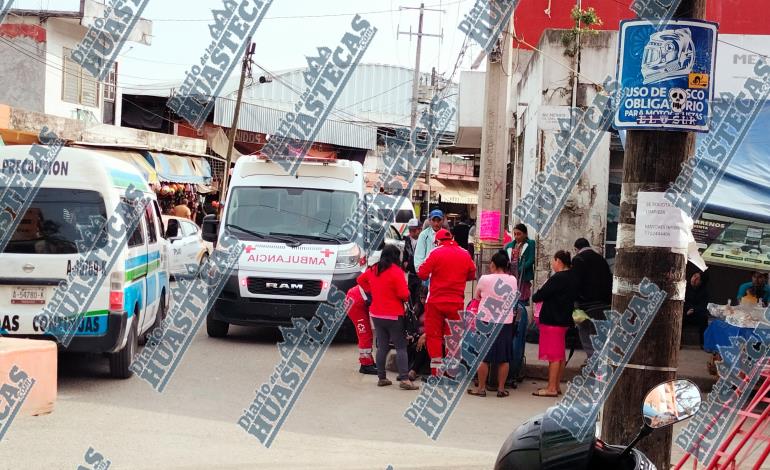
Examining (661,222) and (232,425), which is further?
(232,425)

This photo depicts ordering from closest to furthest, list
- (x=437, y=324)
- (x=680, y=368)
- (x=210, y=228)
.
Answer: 1. (x=437, y=324)
2. (x=680, y=368)
3. (x=210, y=228)

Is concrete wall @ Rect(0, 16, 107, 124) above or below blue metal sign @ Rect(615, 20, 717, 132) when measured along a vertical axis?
above

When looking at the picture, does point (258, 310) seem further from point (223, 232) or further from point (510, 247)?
point (510, 247)

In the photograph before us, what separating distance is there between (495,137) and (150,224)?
4.95 meters

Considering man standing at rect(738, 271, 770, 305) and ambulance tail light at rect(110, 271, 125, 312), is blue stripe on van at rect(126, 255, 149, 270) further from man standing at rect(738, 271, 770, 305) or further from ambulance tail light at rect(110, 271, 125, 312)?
man standing at rect(738, 271, 770, 305)

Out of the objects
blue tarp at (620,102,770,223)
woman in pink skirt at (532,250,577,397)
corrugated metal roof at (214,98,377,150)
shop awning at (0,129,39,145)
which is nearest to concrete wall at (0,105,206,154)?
shop awning at (0,129,39,145)

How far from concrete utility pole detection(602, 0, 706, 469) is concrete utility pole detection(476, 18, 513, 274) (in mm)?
8298

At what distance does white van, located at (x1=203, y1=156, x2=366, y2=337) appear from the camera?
1312 cm

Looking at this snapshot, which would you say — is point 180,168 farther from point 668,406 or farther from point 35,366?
point 668,406

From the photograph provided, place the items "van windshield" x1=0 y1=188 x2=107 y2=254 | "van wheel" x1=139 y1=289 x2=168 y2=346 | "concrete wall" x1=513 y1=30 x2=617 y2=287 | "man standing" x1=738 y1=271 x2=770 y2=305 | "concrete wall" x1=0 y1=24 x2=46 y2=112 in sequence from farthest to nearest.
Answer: "concrete wall" x1=0 y1=24 x2=46 y2=112
"concrete wall" x1=513 y1=30 x2=617 y2=287
"van wheel" x1=139 y1=289 x2=168 y2=346
"man standing" x1=738 y1=271 x2=770 y2=305
"van windshield" x1=0 y1=188 x2=107 y2=254

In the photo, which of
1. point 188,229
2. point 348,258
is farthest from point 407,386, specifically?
point 188,229

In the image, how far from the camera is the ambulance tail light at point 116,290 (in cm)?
964

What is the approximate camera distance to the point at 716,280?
1526 cm

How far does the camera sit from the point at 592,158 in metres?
13.8
